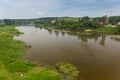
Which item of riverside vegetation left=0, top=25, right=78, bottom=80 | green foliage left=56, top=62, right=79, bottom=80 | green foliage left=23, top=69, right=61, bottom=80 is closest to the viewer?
green foliage left=23, top=69, right=61, bottom=80

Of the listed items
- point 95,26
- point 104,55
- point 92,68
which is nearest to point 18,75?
point 92,68

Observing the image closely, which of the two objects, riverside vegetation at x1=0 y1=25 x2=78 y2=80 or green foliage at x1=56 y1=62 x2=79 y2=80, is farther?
green foliage at x1=56 y1=62 x2=79 y2=80

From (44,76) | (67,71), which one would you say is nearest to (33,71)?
(44,76)

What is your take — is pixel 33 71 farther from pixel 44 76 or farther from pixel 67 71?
pixel 67 71

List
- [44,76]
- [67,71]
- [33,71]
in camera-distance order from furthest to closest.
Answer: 1. [33,71]
2. [67,71]
3. [44,76]

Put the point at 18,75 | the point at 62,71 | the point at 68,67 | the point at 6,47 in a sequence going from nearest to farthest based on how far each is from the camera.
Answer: the point at 18,75
the point at 62,71
the point at 68,67
the point at 6,47

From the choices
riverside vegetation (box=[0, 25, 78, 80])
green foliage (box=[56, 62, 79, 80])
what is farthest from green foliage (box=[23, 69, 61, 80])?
green foliage (box=[56, 62, 79, 80])

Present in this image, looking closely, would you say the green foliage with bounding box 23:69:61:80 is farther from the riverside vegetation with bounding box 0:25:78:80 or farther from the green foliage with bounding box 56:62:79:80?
the green foliage with bounding box 56:62:79:80

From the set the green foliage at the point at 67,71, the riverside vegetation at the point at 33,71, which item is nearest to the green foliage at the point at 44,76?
the riverside vegetation at the point at 33,71

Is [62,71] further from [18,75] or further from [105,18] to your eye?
[105,18]

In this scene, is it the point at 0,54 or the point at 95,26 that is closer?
the point at 0,54

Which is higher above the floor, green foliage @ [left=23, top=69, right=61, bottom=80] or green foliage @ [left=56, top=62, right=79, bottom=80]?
green foliage @ [left=23, top=69, right=61, bottom=80]
